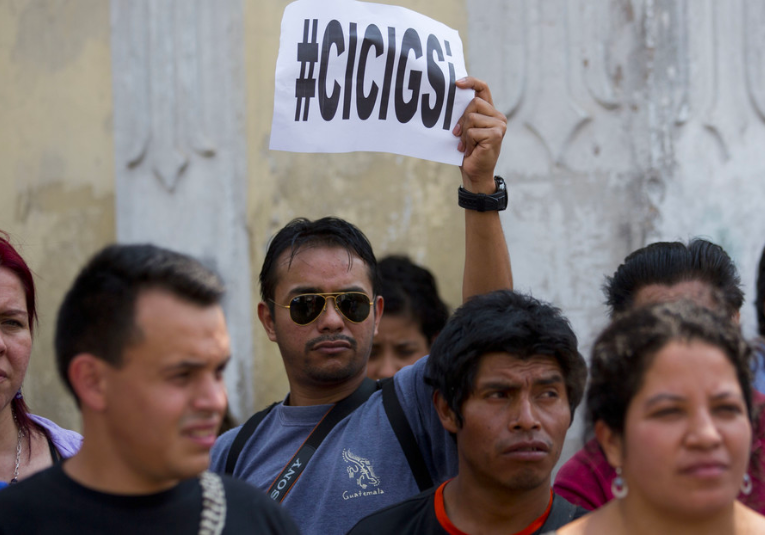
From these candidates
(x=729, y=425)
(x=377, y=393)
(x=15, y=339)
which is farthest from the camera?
(x=377, y=393)

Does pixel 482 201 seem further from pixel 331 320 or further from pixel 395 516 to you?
pixel 395 516

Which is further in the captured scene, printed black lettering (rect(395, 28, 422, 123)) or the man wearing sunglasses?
printed black lettering (rect(395, 28, 422, 123))

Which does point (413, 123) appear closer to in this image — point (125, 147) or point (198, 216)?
point (198, 216)

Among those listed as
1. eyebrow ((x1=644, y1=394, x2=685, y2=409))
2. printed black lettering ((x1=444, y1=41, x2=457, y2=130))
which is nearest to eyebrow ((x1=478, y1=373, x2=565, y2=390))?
eyebrow ((x1=644, y1=394, x2=685, y2=409))

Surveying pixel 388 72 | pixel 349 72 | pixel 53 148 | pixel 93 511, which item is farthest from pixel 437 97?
pixel 53 148

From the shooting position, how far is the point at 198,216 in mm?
6285

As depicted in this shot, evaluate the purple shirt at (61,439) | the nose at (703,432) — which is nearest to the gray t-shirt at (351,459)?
the purple shirt at (61,439)

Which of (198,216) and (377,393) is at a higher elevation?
(198,216)

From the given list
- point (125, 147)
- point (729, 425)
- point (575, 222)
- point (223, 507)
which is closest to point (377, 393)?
point (223, 507)

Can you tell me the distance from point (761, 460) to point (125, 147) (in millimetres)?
5130

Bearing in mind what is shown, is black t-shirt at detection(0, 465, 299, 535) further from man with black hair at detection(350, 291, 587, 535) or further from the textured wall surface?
the textured wall surface

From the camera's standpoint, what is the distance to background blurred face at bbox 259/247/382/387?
3.16m

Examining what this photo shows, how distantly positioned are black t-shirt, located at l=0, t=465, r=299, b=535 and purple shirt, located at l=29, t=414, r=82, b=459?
109 centimetres

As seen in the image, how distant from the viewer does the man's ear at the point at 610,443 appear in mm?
2070
